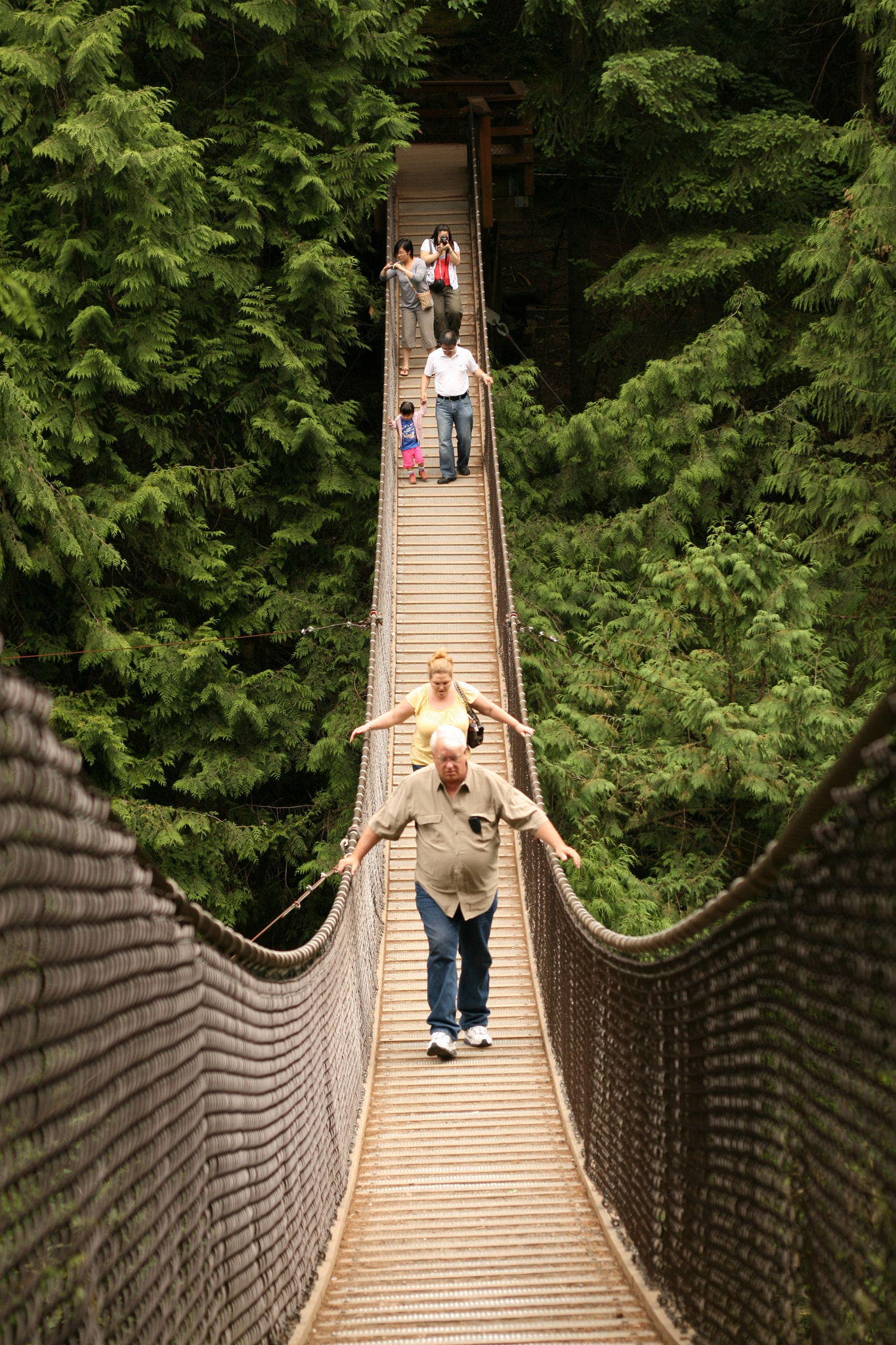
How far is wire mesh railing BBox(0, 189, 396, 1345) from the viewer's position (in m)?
1.22

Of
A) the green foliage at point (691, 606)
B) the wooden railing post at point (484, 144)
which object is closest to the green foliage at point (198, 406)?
the green foliage at point (691, 606)

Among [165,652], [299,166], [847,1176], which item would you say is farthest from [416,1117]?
[299,166]

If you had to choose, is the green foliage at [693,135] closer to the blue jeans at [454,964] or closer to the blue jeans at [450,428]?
the blue jeans at [450,428]

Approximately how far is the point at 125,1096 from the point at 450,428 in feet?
26.8

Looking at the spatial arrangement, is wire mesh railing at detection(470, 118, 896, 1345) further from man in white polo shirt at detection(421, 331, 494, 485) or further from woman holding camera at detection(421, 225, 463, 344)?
woman holding camera at detection(421, 225, 463, 344)

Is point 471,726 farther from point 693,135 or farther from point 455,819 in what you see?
point 693,135

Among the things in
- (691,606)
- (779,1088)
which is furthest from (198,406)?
(779,1088)

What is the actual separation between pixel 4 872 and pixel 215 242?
30.1 feet

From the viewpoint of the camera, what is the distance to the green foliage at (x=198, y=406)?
29.2 feet

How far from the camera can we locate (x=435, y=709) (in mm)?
4746

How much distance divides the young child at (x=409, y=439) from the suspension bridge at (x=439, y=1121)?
578cm

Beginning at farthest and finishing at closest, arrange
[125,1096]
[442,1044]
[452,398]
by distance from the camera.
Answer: [452,398], [442,1044], [125,1096]

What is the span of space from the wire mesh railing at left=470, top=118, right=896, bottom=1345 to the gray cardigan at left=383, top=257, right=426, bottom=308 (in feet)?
28.7

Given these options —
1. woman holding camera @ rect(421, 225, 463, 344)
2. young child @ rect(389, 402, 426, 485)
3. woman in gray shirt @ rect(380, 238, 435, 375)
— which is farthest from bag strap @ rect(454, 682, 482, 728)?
woman in gray shirt @ rect(380, 238, 435, 375)
